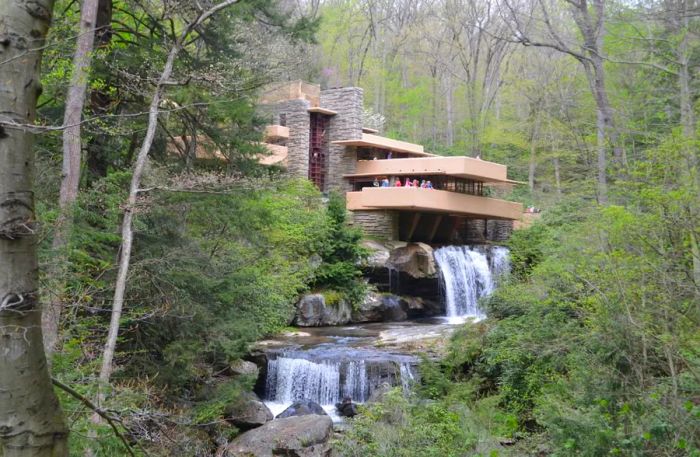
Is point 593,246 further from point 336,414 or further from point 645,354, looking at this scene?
point 336,414

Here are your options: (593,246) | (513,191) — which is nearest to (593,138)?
(593,246)

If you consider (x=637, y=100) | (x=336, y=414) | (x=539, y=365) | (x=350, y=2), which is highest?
(x=350, y=2)

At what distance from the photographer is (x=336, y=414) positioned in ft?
40.3

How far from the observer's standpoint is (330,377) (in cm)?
1304

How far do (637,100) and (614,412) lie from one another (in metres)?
9.47

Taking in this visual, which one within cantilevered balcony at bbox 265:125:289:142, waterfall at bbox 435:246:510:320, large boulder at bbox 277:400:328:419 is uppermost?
cantilevered balcony at bbox 265:125:289:142

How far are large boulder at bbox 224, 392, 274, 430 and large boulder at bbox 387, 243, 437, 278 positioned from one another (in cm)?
1045

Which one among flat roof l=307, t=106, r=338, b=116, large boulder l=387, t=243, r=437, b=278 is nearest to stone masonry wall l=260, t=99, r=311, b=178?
flat roof l=307, t=106, r=338, b=116

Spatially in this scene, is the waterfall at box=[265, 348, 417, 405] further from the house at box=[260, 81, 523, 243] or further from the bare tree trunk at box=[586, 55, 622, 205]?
the house at box=[260, 81, 523, 243]

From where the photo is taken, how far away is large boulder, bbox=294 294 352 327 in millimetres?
18141

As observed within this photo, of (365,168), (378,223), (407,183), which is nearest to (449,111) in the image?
(365,168)

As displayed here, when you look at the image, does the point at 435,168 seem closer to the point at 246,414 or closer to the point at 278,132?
the point at 278,132

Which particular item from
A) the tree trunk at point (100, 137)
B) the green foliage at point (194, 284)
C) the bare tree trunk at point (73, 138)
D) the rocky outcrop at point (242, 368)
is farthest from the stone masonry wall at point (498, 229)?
the bare tree trunk at point (73, 138)

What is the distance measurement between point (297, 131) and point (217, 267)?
14.5 metres
